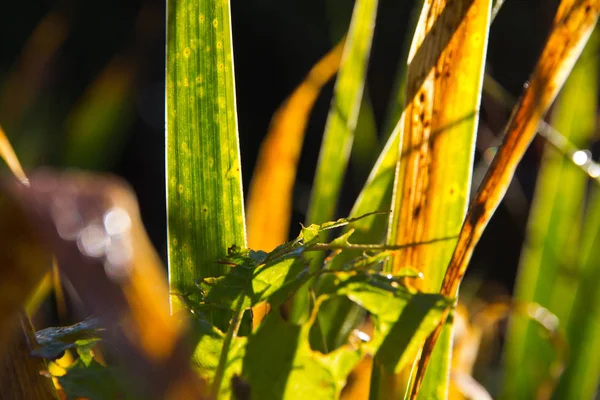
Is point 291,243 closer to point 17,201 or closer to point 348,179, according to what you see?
point 17,201

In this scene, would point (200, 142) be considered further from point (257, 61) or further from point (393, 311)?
point (257, 61)

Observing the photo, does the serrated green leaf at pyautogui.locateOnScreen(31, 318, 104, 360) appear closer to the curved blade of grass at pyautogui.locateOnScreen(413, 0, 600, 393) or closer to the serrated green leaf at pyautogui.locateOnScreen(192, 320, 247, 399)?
the serrated green leaf at pyautogui.locateOnScreen(192, 320, 247, 399)

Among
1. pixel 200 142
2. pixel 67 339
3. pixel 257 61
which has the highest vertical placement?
pixel 257 61

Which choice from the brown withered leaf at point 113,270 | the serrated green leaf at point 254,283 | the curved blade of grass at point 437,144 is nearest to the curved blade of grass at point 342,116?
the curved blade of grass at point 437,144

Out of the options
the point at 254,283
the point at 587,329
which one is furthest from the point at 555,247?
the point at 254,283

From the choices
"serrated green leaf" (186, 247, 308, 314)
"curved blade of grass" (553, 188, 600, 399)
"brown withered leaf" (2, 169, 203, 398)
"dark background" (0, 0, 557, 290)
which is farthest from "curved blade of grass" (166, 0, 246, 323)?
"dark background" (0, 0, 557, 290)

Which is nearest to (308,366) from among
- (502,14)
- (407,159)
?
(407,159)
